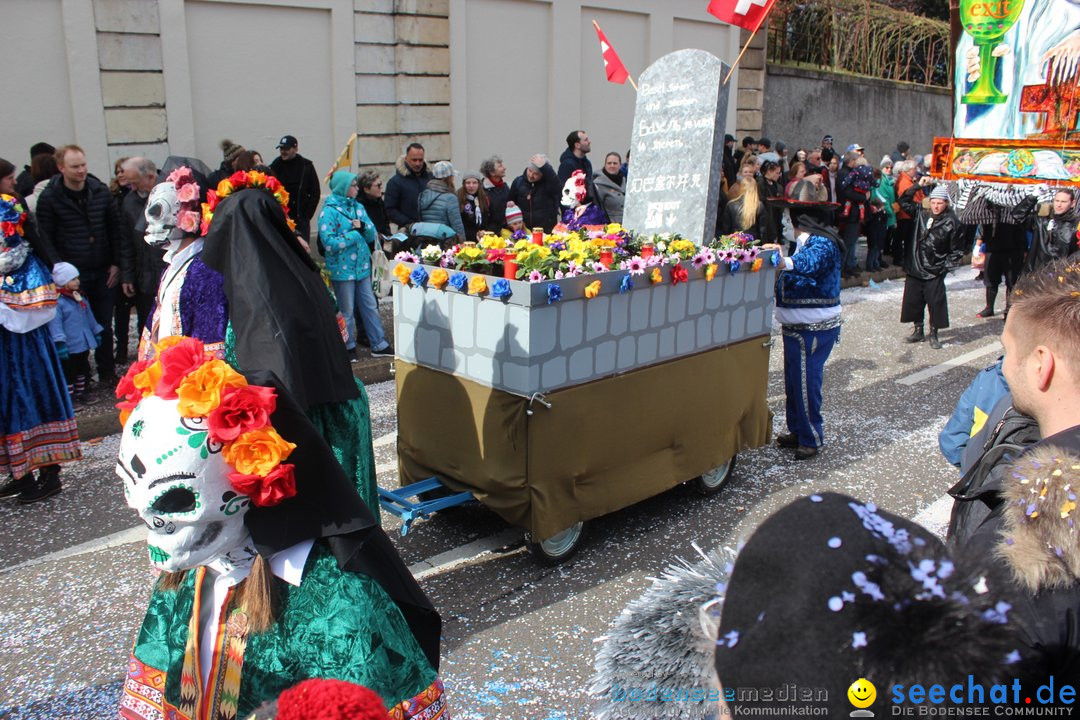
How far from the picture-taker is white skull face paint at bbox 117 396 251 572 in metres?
2.00

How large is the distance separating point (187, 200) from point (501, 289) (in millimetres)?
1461

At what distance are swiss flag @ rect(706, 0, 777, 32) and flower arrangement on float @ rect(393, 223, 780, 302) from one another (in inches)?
65.3

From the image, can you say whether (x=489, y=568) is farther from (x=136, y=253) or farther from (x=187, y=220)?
(x=136, y=253)

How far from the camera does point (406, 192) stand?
9188 millimetres

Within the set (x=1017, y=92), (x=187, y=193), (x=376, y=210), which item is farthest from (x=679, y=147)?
(x=1017, y=92)

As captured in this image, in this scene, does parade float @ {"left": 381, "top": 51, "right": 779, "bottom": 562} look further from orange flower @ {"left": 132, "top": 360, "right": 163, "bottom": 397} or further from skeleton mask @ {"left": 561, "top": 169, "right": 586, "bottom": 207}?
skeleton mask @ {"left": 561, "top": 169, "right": 586, "bottom": 207}

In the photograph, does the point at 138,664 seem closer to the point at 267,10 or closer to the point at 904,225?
the point at 267,10

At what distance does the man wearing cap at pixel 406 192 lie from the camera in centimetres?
918

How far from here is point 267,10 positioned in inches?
416

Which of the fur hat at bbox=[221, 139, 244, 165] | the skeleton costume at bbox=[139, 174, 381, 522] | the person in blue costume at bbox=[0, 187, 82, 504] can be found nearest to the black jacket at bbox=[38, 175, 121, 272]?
the fur hat at bbox=[221, 139, 244, 165]

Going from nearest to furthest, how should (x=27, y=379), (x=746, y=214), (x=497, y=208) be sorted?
(x=27, y=379), (x=746, y=214), (x=497, y=208)

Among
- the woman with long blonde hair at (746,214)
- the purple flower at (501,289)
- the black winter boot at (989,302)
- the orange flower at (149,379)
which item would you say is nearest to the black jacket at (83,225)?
the purple flower at (501,289)

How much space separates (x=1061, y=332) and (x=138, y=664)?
2.24 m

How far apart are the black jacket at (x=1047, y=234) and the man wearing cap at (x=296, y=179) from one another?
7.36m
